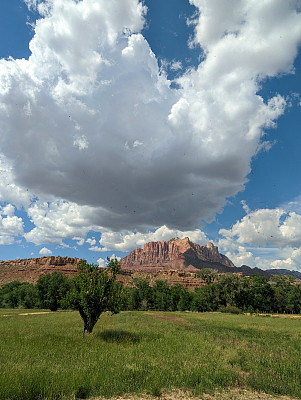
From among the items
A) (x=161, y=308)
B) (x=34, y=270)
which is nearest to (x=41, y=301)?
(x=161, y=308)

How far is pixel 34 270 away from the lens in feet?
607

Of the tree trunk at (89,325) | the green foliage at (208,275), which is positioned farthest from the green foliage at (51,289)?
the green foliage at (208,275)

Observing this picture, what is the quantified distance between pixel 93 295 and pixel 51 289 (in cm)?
6285

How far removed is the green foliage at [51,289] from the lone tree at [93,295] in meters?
58.0

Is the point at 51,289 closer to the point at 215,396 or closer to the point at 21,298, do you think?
the point at 21,298

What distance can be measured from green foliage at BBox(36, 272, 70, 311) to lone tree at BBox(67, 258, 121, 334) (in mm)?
57968

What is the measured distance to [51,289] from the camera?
7400cm

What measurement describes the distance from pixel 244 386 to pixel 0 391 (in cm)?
1046

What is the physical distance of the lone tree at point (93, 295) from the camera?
2068 cm

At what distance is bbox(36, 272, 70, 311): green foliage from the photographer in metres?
73.3

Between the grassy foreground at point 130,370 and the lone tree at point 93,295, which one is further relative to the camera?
the lone tree at point 93,295

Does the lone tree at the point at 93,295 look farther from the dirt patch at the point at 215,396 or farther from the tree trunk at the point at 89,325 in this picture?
the dirt patch at the point at 215,396

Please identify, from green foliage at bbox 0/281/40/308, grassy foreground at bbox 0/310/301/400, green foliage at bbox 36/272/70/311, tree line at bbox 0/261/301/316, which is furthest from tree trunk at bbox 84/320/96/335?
green foliage at bbox 0/281/40/308

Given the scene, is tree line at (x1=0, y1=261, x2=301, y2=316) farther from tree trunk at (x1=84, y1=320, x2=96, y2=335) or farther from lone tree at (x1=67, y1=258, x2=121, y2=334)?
lone tree at (x1=67, y1=258, x2=121, y2=334)
